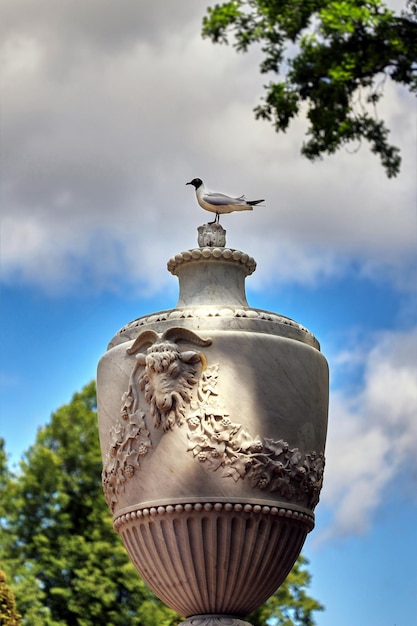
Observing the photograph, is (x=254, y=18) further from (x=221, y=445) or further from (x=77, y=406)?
(x=77, y=406)

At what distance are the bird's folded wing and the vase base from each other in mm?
3325

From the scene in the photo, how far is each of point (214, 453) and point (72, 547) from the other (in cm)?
1296

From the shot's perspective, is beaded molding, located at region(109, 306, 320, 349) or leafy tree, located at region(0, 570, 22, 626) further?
leafy tree, located at region(0, 570, 22, 626)

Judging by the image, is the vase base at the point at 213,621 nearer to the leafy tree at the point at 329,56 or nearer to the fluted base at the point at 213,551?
the fluted base at the point at 213,551

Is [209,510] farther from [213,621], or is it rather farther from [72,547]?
[72,547]

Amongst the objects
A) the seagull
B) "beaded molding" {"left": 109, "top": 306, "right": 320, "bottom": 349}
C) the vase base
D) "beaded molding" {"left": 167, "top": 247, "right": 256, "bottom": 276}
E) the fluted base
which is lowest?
the vase base

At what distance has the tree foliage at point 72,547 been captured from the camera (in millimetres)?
19125

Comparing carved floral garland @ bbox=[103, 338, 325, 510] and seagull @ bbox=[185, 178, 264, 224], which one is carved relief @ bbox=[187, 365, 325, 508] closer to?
carved floral garland @ bbox=[103, 338, 325, 510]

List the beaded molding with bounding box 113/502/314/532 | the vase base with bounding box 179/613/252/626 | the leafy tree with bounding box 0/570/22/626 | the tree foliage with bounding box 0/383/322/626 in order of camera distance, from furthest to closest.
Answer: the tree foliage with bounding box 0/383/322/626
the leafy tree with bounding box 0/570/22/626
the vase base with bounding box 179/613/252/626
the beaded molding with bounding box 113/502/314/532

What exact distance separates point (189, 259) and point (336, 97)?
7.21ft

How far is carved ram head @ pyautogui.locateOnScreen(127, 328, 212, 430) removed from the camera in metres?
7.75

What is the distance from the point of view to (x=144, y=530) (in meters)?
7.90

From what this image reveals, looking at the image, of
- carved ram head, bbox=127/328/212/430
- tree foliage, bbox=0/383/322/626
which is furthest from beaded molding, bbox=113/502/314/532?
tree foliage, bbox=0/383/322/626

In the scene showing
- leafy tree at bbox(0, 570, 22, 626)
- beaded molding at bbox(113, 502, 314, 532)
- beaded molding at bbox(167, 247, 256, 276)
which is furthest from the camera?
leafy tree at bbox(0, 570, 22, 626)
